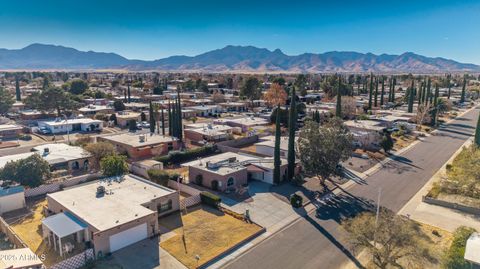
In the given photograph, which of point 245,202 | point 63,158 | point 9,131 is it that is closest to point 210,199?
point 245,202

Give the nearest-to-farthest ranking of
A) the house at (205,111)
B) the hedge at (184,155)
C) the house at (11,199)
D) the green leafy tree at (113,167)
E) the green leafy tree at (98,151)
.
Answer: the house at (11,199) → the green leafy tree at (113,167) → the green leafy tree at (98,151) → the hedge at (184,155) → the house at (205,111)

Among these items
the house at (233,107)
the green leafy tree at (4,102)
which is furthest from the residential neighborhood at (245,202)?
the house at (233,107)

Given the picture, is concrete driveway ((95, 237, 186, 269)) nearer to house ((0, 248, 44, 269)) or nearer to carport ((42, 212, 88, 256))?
carport ((42, 212, 88, 256))

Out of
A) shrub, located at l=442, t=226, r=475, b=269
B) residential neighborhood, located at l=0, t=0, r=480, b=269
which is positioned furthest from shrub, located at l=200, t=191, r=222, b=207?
shrub, located at l=442, t=226, r=475, b=269

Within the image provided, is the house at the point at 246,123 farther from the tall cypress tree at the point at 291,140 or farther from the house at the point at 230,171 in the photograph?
the tall cypress tree at the point at 291,140

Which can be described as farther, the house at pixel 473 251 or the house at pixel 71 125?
the house at pixel 71 125

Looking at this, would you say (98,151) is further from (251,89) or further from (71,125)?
(251,89)
